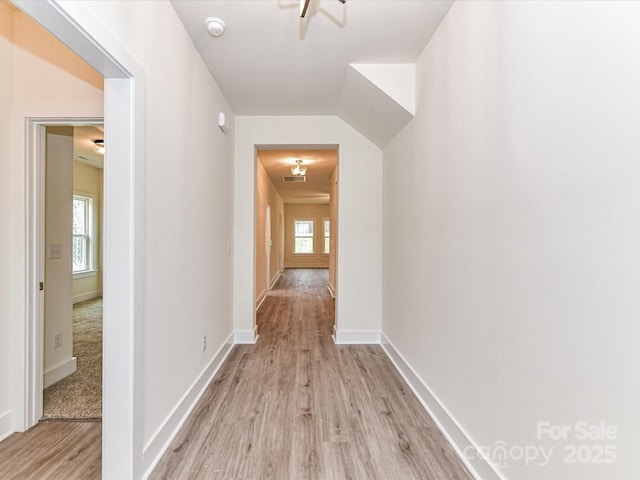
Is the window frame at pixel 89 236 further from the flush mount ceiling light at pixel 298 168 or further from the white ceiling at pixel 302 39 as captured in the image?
the white ceiling at pixel 302 39

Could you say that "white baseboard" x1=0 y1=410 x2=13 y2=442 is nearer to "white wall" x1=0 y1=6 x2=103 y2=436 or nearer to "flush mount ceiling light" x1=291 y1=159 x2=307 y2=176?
"white wall" x1=0 y1=6 x2=103 y2=436

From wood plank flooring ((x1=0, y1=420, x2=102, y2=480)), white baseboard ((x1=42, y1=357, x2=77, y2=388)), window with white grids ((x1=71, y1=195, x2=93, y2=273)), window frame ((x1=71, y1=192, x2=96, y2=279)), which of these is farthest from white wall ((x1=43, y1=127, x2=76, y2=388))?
window frame ((x1=71, y1=192, x2=96, y2=279))

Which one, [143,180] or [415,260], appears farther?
[415,260]

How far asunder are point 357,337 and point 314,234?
29.4 ft

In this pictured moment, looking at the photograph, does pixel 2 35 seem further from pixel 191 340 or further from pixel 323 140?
pixel 323 140

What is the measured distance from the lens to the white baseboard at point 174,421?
5.02 ft

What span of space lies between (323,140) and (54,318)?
10.0 feet

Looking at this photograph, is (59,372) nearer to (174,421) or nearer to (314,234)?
(174,421)

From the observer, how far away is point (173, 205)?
1.84m

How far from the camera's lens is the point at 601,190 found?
876mm

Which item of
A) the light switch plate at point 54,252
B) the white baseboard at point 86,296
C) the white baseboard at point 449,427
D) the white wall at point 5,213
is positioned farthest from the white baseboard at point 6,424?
the white baseboard at point 86,296

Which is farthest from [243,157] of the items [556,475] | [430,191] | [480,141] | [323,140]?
[556,475]

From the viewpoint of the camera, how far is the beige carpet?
2.05 metres

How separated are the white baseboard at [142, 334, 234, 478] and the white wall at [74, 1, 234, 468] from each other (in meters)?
0.01
